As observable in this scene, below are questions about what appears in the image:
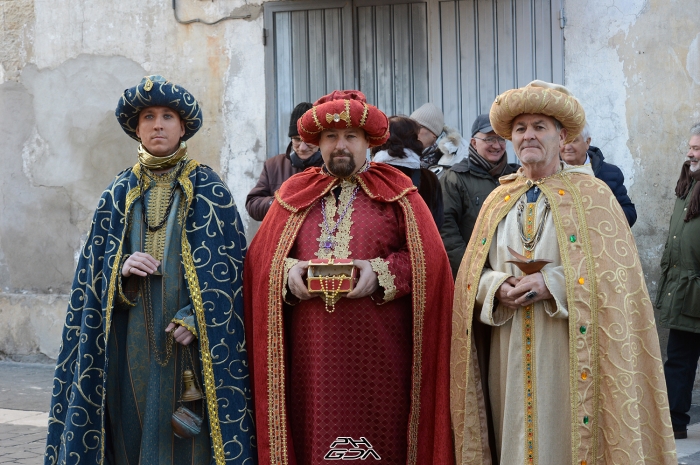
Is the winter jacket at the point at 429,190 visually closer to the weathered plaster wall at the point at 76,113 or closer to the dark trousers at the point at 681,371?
the dark trousers at the point at 681,371

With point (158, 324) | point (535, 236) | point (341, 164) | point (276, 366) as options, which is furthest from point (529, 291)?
point (158, 324)

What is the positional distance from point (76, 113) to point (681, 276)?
5.53 metres

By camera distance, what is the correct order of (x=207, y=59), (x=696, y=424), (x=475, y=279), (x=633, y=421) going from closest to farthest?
(x=633, y=421) < (x=475, y=279) < (x=696, y=424) < (x=207, y=59)

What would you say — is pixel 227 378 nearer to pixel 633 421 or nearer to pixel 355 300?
pixel 355 300

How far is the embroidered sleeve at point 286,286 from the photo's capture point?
14.1ft

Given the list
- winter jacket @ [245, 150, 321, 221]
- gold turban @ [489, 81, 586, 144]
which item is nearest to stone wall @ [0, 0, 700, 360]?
winter jacket @ [245, 150, 321, 221]

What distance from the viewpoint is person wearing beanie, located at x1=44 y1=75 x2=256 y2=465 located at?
436 cm

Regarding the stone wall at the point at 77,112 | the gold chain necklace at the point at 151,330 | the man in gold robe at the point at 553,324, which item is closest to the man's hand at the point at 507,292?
the man in gold robe at the point at 553,324

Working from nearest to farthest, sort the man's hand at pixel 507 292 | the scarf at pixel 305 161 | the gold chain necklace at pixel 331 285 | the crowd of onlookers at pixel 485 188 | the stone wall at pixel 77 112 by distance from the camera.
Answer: the man's hand at pixel 507 292 < the gold chain necklace at pixel 331 285 < the crowd of onlookers at pixel 485 188 < the scarf at pixel 305 161 < the stone wall at pixel 77 112

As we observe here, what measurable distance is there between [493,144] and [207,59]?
3.56 metres

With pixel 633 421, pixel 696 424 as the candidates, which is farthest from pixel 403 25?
pixel 633 421

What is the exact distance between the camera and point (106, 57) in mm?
9016

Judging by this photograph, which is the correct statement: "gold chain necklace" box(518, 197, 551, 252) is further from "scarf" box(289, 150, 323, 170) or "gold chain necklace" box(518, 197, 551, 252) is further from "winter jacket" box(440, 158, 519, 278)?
"scarf" box(289, 150, 323, 170)

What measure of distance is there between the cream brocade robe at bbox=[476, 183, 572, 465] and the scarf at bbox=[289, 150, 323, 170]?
2.26 metres
